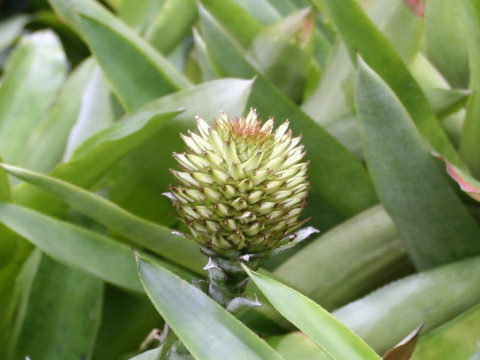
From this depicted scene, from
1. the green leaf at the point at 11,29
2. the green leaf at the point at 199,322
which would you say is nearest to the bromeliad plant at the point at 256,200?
the green leaf at the point at 199,322

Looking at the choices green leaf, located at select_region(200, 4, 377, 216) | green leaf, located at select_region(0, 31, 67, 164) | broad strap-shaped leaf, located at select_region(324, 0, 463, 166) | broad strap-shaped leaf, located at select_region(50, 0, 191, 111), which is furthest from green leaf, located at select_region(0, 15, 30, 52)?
broad strap-shaped leaf, located at select_region(324, 0, 463, 166)

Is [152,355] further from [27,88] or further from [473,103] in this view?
[27,88]

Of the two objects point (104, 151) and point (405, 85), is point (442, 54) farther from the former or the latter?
point (104, 151)

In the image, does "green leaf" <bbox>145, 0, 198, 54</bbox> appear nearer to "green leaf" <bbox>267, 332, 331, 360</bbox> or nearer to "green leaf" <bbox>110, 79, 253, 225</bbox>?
"green leaf" <bbox>110, 79, 253, 225</bbox>

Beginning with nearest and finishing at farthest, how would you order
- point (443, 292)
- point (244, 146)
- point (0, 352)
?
point (244, 146) < point (443, 292) < point (0, 352)

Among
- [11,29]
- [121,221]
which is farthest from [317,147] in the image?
[11,29]

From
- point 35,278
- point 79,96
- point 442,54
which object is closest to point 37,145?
point 79,96
